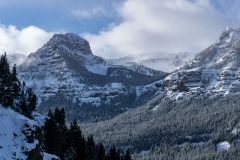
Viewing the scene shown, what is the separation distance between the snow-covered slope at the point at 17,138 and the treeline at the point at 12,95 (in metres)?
9.23

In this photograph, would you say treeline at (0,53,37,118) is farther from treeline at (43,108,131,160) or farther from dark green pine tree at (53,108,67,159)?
dark green pine tree at (53,108,67,159)

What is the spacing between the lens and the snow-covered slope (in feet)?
296

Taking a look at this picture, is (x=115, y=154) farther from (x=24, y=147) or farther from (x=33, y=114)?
(x=24, y=147)

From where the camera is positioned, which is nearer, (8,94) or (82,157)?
(8,94)

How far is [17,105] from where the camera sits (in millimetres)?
131375

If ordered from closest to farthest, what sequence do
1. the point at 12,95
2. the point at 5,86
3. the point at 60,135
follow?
1. the point at 5,86
2. the point at 12,95
3. the point at 60,135

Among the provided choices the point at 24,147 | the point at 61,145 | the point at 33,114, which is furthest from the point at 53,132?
the point at 24,147

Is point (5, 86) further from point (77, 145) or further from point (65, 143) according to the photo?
point (77, 145)

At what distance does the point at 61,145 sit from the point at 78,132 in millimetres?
17093

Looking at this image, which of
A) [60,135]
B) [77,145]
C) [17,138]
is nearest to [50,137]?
[60,135]

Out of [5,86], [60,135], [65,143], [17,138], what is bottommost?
[65,143]

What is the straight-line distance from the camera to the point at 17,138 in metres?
96.0

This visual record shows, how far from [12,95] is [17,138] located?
29.9m

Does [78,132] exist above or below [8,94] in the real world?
below
